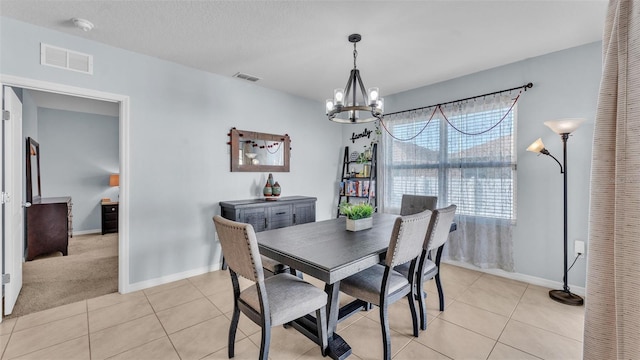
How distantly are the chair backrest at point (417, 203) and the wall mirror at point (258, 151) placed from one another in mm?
1894

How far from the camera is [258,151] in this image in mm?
3971

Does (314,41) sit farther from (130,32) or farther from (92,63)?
(92,63)

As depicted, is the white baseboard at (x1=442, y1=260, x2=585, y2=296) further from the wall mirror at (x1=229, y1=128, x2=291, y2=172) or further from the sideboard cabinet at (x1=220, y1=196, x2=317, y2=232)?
the wall mirror at (x1=229, y1=128, x2=291, y2=172)

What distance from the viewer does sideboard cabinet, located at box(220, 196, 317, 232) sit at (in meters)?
3.33

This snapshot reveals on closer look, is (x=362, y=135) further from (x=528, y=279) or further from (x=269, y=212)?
(x=528, y=279)

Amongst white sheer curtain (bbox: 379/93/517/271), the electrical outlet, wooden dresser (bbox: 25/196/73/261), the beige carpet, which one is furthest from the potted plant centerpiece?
wooden dresser (bbox: 25/196/73/261)

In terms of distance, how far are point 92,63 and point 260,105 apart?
1893 millimetres

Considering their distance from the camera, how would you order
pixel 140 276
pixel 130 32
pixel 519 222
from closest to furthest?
pixel 130 32 < pixel 140 276 < pixel 519 222

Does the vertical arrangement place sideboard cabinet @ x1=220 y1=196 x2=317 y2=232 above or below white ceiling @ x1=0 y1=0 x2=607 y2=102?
below

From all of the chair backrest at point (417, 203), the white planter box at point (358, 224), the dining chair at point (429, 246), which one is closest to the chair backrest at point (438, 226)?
the dining chair at point (429, 246)

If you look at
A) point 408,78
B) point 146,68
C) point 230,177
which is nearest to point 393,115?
point 408,78

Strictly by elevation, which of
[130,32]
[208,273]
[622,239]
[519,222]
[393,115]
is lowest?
[208,273]

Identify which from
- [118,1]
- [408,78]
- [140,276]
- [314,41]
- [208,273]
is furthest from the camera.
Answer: [408,78]

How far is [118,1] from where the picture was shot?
2062mm
